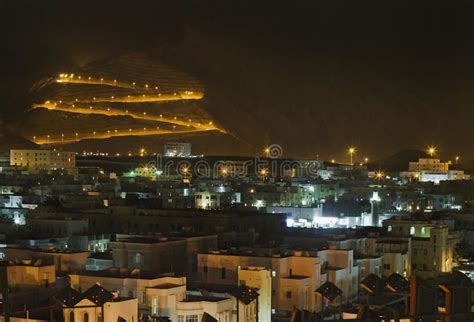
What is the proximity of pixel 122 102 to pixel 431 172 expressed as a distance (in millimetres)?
17637

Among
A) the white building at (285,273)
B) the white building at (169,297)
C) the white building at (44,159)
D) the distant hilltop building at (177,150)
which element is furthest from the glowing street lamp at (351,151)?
the white building at (169,297)

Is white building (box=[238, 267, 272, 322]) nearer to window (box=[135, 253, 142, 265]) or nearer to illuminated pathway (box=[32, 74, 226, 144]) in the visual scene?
window (box=[135, 253, 142, 265])

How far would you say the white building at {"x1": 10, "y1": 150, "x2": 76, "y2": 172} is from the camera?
46062mm

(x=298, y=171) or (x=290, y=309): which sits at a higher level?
(x=298, y=171)

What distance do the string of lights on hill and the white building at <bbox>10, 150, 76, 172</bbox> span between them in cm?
451

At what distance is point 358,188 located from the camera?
119 ft

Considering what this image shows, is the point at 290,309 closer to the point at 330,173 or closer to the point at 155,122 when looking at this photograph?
the point at 330,173

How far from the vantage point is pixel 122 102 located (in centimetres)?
5406

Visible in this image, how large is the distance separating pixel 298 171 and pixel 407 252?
Answer: 2988 cm

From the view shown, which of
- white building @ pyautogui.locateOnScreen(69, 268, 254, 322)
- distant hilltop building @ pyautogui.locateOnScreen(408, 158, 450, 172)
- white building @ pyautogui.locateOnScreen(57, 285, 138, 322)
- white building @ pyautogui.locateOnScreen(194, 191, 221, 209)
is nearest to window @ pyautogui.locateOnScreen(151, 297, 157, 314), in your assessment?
white building @ pyautogui.locateOnScreen(69, 268, 254, 322)

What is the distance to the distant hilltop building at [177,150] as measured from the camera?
4869 cm

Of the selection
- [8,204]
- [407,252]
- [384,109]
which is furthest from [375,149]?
[407,252]

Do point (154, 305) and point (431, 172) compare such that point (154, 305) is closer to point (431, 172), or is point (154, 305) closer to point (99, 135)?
point (99, 135)

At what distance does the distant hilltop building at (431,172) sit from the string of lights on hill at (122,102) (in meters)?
10.8
